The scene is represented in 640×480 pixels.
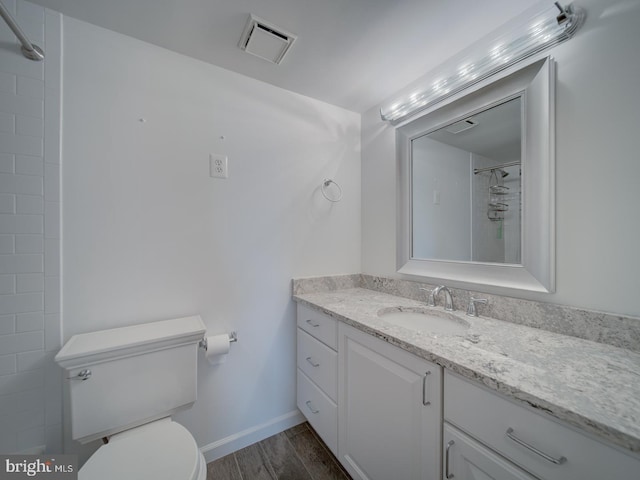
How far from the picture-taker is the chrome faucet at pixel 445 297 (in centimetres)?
127

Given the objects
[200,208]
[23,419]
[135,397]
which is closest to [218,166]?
[200,208]

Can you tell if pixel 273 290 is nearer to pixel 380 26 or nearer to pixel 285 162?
pixel 285 162

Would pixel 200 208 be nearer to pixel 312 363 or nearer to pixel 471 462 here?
pixel 312 363

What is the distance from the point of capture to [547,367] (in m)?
0.69

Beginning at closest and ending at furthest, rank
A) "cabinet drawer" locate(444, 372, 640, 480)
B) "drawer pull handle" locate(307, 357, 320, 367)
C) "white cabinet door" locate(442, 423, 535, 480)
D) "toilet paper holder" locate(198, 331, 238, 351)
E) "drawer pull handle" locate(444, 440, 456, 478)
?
"cabinet drawer" locate(444, 372, 640, 480) < "white cabinet door" locate(442, 423, 535, 480) < "drawer pull handle" locate(444, 440, 456, 478) < "toilet paper holder" locate(198, 331, 238, 351) < "drawer pull handle" locate(307, 357, 320, 367)

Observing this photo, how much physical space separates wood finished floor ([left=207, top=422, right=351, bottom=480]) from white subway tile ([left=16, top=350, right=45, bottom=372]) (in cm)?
96

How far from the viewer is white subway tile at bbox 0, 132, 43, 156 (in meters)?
0.98

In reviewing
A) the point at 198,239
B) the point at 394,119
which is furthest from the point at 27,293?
the point at 394,119

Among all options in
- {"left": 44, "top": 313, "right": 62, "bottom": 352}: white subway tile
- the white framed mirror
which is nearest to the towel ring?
the white framed mirror

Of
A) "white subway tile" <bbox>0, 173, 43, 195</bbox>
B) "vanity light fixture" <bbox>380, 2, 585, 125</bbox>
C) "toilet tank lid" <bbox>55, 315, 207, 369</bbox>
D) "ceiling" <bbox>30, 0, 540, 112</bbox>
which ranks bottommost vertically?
"toilet tank lid" <bbox>55, 315, 207, 369</bbox>

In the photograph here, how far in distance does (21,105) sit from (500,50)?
2052 mm

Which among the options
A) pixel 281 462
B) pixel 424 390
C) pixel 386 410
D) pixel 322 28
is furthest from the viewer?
pixel 281 462

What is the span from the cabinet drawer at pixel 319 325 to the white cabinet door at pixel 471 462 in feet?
1.99

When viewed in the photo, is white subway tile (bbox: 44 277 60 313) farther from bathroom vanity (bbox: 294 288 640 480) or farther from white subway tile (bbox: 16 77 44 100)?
bathroom vanity (bbox: 294 288 640 480)
